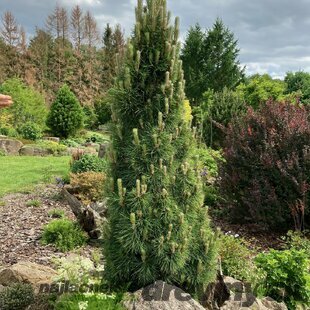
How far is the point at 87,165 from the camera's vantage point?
8094 mm

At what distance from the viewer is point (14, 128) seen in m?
19.0

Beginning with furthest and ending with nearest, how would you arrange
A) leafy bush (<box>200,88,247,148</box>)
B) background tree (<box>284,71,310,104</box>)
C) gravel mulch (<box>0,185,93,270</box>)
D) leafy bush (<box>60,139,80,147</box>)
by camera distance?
background tree (<box>284,71,310,104</box>)
leafy bush (<box>60,139,80,147</box>)
leafy bush (<box>200,88,247,148</box>)
gravel mulch (<box>0,185,93,270</box>)

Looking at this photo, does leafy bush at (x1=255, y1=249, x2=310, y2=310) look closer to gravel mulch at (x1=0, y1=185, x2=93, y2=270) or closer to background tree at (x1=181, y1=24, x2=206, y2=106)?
gravel mulch at (x1=0, y1=185, x2=93, y2=270)

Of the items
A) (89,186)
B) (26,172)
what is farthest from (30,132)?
(89,186)

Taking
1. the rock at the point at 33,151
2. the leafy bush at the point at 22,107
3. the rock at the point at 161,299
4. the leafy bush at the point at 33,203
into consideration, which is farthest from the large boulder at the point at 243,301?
the leafy bush at the point at 22,107

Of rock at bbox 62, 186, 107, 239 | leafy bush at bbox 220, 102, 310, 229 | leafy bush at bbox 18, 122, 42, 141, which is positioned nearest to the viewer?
rock at bbox 62, 186, 107, 239

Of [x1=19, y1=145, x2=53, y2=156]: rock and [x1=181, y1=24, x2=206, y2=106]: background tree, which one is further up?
[x1=181, y1=24, x2=206, y2=106]: background tree

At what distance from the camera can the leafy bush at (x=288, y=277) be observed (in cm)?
366

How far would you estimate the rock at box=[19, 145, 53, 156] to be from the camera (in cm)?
1484

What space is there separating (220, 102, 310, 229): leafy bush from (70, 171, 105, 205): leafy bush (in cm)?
208

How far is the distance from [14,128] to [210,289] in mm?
17473

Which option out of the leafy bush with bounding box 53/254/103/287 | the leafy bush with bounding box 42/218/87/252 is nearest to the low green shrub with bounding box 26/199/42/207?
the leafy bush with bounding box 42/218/87/252

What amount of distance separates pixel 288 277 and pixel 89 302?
6.65ft

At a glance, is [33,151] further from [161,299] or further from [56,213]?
[161,299]
